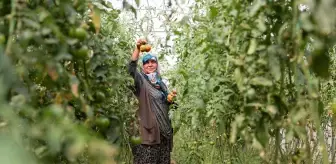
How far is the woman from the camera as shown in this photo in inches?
126

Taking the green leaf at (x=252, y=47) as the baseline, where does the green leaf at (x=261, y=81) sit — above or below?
below

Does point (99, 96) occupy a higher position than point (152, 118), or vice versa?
point (99, 96)

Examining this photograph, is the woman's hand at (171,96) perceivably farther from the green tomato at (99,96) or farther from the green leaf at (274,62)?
the green leaf at (274,62)

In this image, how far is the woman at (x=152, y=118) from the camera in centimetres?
319

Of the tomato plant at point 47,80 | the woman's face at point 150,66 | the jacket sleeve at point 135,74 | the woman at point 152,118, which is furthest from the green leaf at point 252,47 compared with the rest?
the woman's face at point 150,66

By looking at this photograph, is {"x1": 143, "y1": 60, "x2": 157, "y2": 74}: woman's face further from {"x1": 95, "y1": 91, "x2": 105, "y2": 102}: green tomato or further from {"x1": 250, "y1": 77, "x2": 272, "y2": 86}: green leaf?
{"x1": 250, "y1": 77, "x2": 272, "y2": 86}: green leaf

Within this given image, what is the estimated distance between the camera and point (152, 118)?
3215 millimetres

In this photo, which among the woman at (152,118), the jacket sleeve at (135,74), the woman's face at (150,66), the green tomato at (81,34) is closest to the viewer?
the green tomato at (81,34)

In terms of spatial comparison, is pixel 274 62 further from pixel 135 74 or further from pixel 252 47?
pixel 135 74

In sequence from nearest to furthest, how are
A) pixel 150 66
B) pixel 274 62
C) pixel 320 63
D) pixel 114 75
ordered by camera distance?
1. pixel 320 63
2. pixel 274 62
3. pixel 114 75
4. pixel 150 66

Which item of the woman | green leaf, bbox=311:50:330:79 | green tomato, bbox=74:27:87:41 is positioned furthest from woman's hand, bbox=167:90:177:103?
green leaf, bbox=311:50:330:79

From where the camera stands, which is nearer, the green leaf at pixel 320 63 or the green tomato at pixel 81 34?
the green leaf at pixel 320 63

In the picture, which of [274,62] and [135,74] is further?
[135,74]

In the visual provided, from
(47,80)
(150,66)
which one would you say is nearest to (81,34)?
(47,80)
